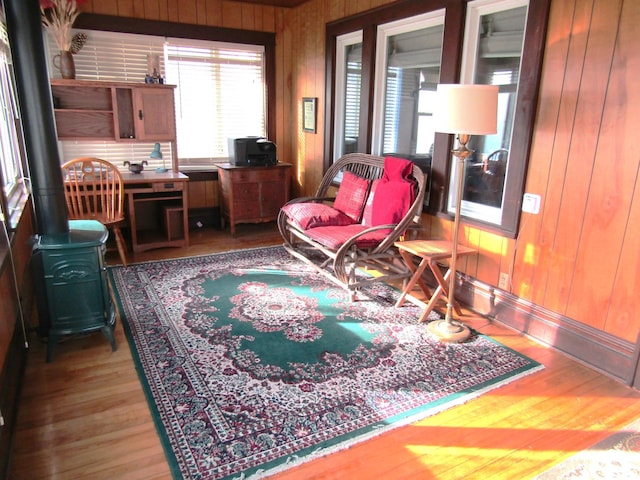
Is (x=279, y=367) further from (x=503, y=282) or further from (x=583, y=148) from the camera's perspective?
(x=583, y=148)

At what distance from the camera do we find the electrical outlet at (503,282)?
10.5 ft

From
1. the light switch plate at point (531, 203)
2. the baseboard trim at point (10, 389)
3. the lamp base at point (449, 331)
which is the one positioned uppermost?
the light switch plate at point (531, 203)

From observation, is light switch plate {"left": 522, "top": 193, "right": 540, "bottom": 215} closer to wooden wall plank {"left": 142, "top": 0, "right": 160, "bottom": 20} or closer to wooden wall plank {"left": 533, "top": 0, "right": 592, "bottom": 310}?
wooden wall plank {"left": 533, "top": 0, "right": 592, "bottom": 310}

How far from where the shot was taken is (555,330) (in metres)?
2.91

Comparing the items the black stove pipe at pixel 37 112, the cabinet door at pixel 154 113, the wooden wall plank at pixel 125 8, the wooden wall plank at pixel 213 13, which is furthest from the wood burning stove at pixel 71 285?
the wooden wall plank at pixel 213 13

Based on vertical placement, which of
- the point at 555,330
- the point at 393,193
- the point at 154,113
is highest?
the point at 154,113

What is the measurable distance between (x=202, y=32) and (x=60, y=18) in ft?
4.80

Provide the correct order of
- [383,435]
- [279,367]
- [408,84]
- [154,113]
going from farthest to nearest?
[154,113], [408,84], [279,367], [383,435]

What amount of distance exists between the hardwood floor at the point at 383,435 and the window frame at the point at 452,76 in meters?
1.12

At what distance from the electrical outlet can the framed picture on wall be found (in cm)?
296

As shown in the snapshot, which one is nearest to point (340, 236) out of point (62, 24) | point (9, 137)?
point (9, 137)

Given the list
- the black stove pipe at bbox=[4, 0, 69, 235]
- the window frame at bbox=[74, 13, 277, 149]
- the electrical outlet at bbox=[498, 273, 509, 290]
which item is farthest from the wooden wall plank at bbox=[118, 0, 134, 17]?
the electrical outlet at bbox=[498, 273, 509, 290]

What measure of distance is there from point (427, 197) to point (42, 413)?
3009mm

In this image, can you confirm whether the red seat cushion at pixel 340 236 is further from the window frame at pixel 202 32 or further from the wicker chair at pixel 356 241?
the window frame at pixel 202 32
